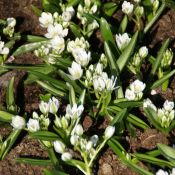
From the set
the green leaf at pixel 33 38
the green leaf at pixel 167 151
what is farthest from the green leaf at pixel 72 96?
the green leaf at pixel 33 38

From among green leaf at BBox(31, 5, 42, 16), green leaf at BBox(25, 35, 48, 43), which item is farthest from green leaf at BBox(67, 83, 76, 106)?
green leaf at BBox(31, 5, 42, 16)

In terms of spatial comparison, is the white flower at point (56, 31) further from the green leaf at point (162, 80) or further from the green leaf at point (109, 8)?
the green leaf at point (162, 80)

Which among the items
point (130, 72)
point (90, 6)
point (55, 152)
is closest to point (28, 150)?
point (55, 152)

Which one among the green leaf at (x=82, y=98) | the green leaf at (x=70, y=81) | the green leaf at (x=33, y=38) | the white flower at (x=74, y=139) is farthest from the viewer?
the green leaf at (x=33, y=38)

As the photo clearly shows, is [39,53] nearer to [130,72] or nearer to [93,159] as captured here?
[130,72]

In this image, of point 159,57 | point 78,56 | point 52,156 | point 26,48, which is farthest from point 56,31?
point 52,156

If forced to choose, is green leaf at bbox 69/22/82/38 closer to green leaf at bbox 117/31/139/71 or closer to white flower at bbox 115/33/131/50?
white flower at bbox 115/33/131/50
